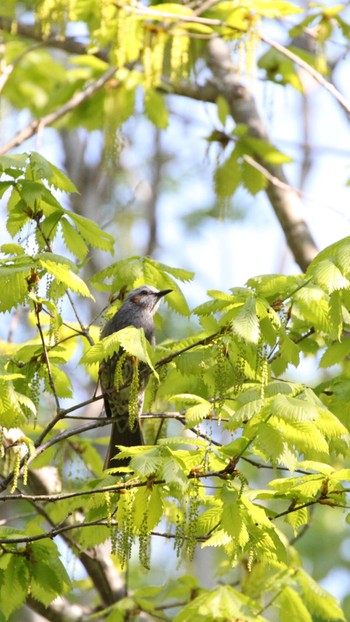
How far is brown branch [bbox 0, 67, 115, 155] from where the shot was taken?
6.15m

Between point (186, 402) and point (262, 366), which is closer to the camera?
point (262, 366)

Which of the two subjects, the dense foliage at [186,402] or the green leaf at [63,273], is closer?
the dense foliage at [186,402]

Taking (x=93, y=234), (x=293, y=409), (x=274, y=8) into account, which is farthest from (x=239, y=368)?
(x=274, y=8)

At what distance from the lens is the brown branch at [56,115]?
615 centimetres

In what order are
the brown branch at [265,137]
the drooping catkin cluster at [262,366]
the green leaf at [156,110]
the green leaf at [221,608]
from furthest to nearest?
the green leaf at [156,110], the brown branch at [265,137], the drooping catkin cluster at [262,366], the green leaf at [221,608]

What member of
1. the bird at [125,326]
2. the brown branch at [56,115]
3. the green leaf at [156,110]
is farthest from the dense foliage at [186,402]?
the green leaf at [156,110]

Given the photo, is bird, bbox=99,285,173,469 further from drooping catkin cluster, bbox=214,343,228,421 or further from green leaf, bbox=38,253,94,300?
green leaf, bbox=38,253,94,300

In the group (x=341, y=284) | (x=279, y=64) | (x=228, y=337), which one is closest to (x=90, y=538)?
(x=228, y=337)

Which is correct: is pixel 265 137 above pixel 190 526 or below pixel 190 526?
above

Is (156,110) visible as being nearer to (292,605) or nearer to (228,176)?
(228,176)

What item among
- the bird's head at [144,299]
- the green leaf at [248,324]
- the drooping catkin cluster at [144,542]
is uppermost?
the green leaf at [248,324]

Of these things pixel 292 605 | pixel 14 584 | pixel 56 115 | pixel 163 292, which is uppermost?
pixel 56 115

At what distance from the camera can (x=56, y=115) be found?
20.8 ft

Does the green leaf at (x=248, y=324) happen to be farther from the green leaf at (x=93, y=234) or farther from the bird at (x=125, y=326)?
the bird at (x=125, y=326)
